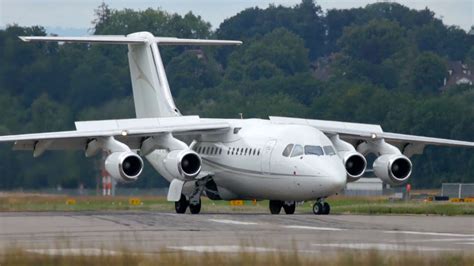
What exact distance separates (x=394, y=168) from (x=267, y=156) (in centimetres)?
367

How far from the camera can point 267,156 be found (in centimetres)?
3391

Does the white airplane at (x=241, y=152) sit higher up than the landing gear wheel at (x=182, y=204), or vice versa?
the white airplane at (x=241, y=152)

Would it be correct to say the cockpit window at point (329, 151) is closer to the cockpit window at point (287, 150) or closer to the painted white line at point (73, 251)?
the cockpit window at point (287, 150)

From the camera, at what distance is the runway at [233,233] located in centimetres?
2134

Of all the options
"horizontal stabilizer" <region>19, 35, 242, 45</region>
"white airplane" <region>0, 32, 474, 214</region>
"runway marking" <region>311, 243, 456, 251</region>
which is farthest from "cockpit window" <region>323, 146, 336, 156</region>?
"runway marking" <region>311, 243, 456, 251</region>

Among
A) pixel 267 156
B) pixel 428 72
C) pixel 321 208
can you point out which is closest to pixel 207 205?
pixel 267 156

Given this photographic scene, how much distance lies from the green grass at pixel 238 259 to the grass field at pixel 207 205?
14.5m

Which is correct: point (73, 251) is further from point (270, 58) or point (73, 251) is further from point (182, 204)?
point (270, 58)

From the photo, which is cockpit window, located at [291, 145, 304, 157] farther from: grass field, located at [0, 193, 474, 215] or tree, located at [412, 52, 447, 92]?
tree, located at [412, 52, 447, 92]

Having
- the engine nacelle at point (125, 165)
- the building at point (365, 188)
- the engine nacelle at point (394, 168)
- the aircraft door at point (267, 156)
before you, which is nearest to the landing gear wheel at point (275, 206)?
the aircraft door at point (267, 156)

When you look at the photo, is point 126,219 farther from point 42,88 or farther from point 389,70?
point 389,70

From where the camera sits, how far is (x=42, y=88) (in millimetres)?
43969

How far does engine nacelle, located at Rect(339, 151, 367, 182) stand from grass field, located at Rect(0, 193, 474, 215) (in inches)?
42.1

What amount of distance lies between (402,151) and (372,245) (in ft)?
57.2
